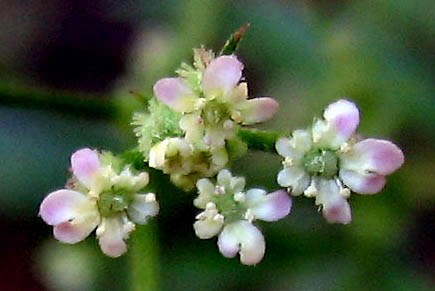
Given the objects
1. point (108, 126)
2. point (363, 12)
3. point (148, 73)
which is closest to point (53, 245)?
point (108, 126)

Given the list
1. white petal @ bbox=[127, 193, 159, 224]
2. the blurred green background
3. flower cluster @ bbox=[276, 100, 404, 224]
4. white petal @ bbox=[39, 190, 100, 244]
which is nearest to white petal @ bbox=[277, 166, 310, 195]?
flower cluster @ bbox=[276, 100, 404, 224]

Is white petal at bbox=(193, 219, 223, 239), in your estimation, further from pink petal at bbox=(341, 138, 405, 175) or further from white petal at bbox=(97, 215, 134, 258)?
pink petal at bbox=(341, 138, 405, 175)

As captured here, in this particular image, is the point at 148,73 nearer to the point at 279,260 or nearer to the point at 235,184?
the point at 279,260

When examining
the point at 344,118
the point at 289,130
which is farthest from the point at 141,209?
the point at 289,130

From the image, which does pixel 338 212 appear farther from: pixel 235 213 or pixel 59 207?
pixel 59 207

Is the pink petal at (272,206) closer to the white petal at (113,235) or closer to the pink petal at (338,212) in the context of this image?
the pink petal at (338,212)

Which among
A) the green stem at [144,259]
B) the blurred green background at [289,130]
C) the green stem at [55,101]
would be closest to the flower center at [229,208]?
the green stem at [144,259]

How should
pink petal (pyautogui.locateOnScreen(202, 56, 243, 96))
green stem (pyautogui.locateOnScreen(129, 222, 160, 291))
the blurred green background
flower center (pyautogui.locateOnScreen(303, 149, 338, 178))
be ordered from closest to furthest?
pink petal (pyautogui.locateOnScreen(202, 56, 243, 96)) < flower center (pyautogui.locateOnScreen(303, 149, 338, 178)) < green stem (pyautogui.locateOnScreen(129, 222, 160, 291)) < the blurred green background
